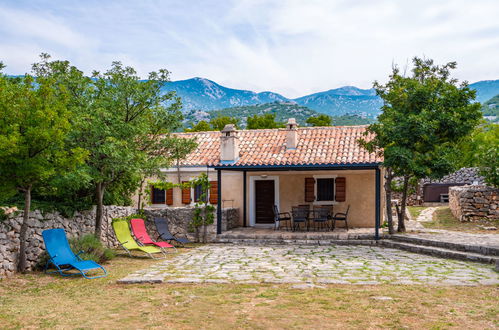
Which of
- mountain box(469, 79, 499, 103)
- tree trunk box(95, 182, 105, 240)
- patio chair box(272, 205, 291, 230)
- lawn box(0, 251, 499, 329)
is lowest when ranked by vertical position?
lawn box(0, 251, 499, 329)

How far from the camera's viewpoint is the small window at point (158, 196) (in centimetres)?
1808

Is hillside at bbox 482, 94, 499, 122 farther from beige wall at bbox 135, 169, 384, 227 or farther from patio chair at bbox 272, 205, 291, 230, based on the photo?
patio chair at bbox 272, 205, 291, 230

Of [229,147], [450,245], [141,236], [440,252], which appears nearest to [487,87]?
[229,147]

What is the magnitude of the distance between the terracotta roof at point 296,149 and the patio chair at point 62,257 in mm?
6360

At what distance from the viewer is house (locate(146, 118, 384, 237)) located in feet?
50.8

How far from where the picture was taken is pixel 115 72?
36.0 feet

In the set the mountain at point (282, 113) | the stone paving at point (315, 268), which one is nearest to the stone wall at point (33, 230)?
the stone paving at point (315, 268)

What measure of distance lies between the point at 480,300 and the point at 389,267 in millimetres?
2859

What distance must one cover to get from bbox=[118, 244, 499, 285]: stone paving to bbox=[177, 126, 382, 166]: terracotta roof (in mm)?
3433

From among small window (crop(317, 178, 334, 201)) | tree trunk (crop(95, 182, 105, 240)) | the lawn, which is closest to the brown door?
small window (crop(317, 178, 334, 201))

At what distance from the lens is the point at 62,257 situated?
8.88 metres

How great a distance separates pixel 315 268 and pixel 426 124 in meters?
5.90

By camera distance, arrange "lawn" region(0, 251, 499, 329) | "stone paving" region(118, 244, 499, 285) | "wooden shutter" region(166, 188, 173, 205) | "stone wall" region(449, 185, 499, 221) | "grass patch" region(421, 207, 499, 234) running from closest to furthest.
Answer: "lawn" region(0, 251, 499, 329)
"stone paving" region(118, 244, 499, 285)
"grass patch" region(421, 207, 499, 234)
"stone wall" region(449, 185, 499, 221)
"wooden shutter" region(166, 188, 173, 205)

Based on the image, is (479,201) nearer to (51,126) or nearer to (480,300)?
(480,300)
